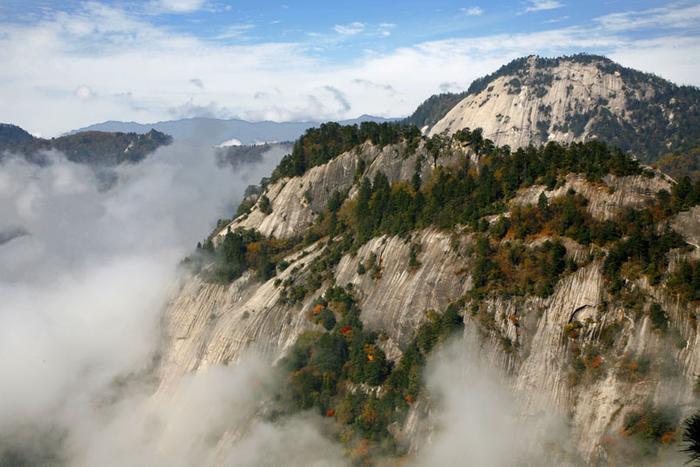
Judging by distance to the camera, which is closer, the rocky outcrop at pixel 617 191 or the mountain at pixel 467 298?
the mountain at pixel 467 298

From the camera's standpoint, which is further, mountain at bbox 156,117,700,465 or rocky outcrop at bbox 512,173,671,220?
rocky outcrop at bbox 512,173,671,220

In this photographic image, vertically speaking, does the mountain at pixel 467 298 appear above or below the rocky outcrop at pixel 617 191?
below

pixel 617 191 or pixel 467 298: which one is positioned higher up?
pixel 617 191

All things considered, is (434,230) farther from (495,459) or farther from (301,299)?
(495,459)

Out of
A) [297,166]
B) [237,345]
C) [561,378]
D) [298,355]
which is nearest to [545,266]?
[561,378]

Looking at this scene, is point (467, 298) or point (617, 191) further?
point (467, 298)

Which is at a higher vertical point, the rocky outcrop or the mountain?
A: the rocky outcrop

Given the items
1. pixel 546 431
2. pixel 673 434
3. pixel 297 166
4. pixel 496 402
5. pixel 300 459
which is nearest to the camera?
pixel 673 434

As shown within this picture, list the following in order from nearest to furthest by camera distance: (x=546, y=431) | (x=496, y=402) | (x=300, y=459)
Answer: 1. (x=546, y=431)
2. (x=496, y=402)
3. (x=300, y=459)
